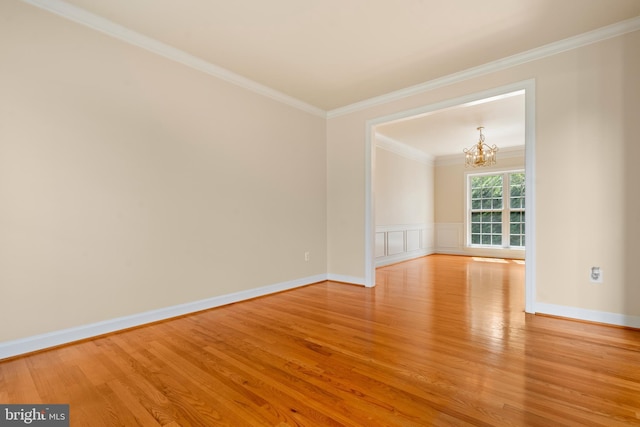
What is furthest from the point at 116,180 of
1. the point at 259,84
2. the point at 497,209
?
the point at 497,209

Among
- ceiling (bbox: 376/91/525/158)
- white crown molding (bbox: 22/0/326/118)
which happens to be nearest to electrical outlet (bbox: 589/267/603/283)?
ceiling (bbox: 376/91/525/158)

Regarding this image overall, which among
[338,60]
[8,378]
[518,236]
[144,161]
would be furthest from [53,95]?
[518,236]

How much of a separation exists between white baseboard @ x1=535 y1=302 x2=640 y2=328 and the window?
16.7ft

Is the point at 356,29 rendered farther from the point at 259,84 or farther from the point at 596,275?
the point at 596,275

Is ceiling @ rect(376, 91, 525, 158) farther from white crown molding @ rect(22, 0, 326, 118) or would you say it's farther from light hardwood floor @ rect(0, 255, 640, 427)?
light hardwood floor @ rect(0, 255, 640, 427)

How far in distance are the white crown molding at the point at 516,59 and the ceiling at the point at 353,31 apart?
67 millimetres

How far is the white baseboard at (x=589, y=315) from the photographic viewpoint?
269 cm

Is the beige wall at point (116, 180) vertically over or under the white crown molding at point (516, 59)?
under

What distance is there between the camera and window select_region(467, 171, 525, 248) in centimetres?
754

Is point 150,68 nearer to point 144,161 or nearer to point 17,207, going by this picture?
point 144,161

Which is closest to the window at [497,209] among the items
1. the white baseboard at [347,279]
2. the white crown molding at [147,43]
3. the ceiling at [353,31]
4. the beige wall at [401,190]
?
the beige wall at [401,190]

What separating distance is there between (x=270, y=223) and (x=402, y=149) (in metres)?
4.44

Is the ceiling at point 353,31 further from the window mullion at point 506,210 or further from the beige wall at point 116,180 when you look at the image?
the window mullion at point 506,210

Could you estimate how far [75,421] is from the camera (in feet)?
4.87
